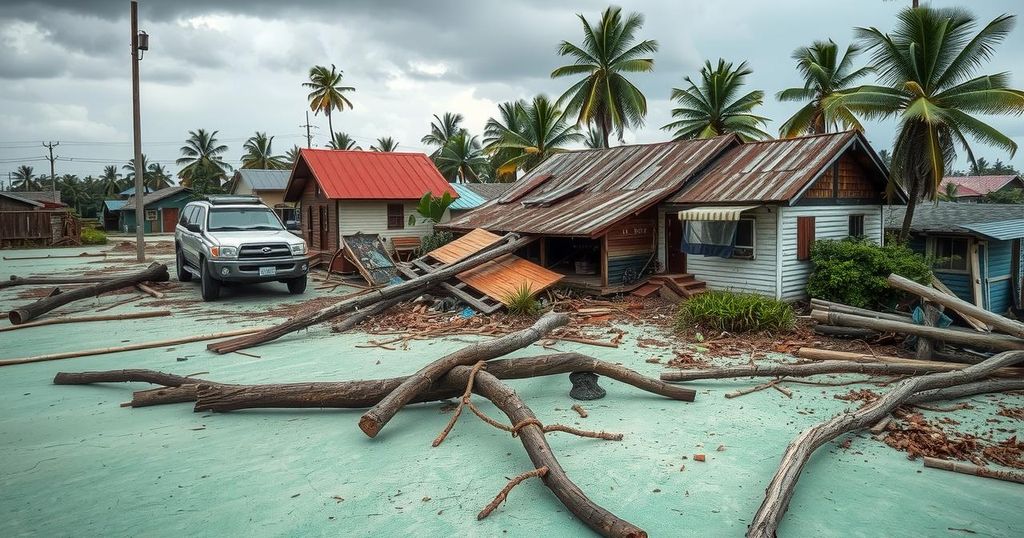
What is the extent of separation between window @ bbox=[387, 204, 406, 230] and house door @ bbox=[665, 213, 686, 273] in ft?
34.0

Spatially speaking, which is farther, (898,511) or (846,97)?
(846,97)

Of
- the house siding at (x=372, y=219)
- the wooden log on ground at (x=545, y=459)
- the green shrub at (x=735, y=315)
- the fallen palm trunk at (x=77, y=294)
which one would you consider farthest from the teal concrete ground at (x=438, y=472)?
the house siding at (x=372, y=219)

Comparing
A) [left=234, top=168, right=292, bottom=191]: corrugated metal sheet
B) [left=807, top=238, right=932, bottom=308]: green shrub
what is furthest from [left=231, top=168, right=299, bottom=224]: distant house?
[left=807, top=238, right=932, bottom=308]: green shrub

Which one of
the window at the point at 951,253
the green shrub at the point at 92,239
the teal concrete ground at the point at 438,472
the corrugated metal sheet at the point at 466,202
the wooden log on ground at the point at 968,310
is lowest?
the teal concrete ground at the point at 438,472

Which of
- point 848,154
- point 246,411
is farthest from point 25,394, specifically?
point 848,154

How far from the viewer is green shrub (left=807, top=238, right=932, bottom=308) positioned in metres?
13.1

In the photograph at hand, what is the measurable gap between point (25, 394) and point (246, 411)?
3.18m

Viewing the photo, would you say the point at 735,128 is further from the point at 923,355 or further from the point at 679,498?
the point at 679,498

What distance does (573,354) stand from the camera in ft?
24.0

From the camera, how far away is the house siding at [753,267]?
1420 cm

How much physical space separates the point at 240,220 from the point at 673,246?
35.6 ft

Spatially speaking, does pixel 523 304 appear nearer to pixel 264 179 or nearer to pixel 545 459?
pixel 545 459

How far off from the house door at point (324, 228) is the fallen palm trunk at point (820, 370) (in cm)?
1691

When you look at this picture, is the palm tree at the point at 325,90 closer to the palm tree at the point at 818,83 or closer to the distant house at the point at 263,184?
the distant house at the point at 263,184
